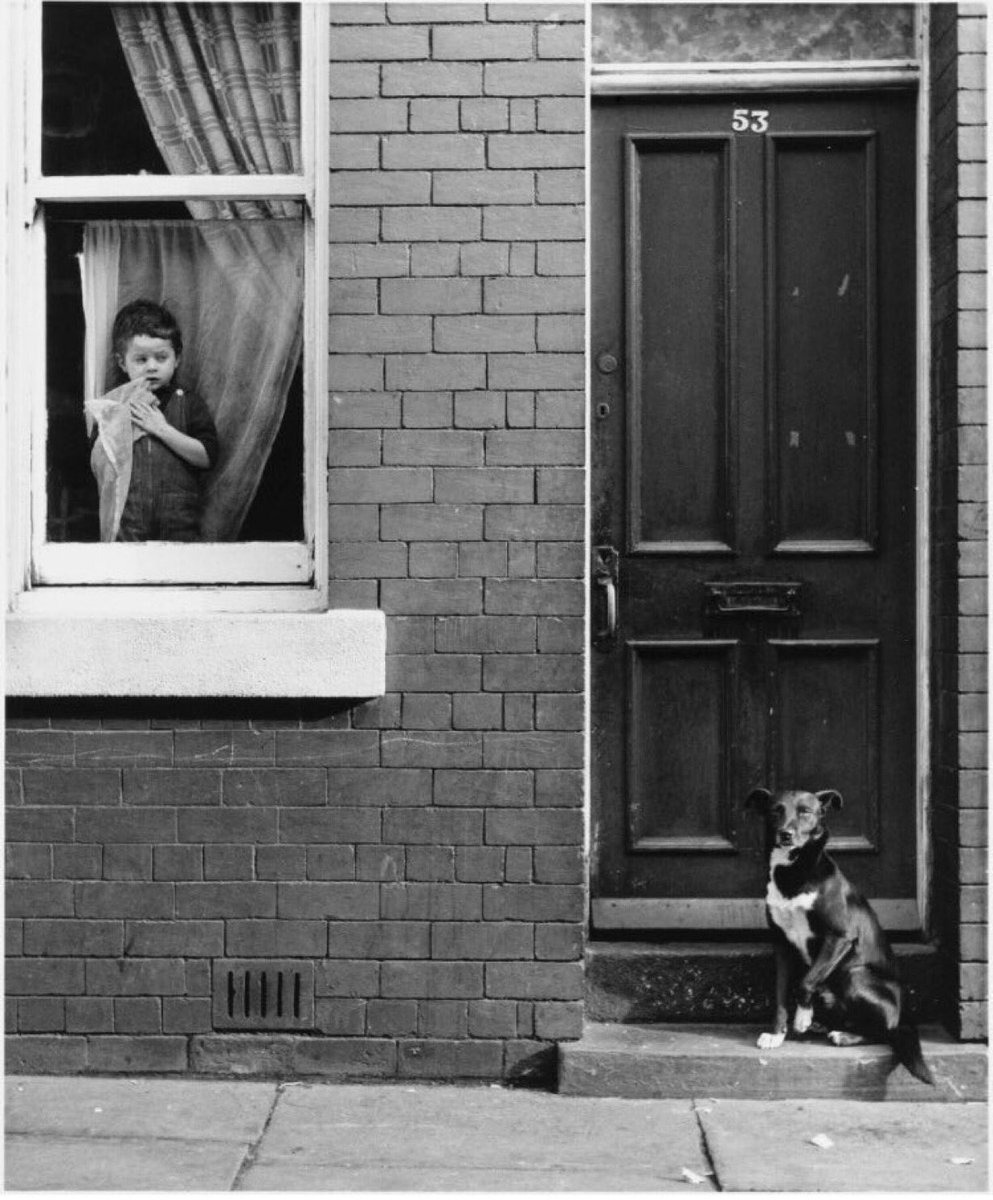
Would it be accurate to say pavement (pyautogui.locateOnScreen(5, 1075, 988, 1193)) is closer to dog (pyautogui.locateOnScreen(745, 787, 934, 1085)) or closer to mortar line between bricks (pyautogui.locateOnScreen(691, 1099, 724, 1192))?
mortar line between bricks (pyautogui.locateOnScreen(691, 1099, 724, 1192))

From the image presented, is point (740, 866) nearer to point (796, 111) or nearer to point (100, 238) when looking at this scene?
point (796, 111)

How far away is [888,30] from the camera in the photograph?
17.4 ft

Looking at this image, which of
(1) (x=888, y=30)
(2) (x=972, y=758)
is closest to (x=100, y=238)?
(1) (x=888, y=30)

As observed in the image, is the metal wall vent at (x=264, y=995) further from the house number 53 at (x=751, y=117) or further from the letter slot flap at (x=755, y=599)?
the house number 53 at (x=751, y=117)

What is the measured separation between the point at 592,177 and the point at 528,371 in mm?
849

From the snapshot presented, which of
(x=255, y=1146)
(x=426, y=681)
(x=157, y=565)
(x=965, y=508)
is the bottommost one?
(x=255, y=1146)

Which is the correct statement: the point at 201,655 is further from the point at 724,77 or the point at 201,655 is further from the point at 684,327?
the point at 724,77

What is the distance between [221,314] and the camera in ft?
17.3

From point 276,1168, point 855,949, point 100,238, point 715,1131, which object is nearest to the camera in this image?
point 276,1168

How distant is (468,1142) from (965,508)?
2477 mm

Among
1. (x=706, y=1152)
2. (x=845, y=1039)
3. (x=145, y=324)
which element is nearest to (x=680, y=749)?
(x=845, y=1039)

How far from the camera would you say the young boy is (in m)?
5.29

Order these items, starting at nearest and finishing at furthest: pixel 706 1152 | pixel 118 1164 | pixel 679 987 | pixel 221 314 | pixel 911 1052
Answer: pixel 118 1164
pixel 706 1152
pixel 911 1052
pixel 679 987
pixel 221 314

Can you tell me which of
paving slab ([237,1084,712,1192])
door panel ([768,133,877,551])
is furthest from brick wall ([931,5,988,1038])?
paving slab ([237,1084,712,1192])
